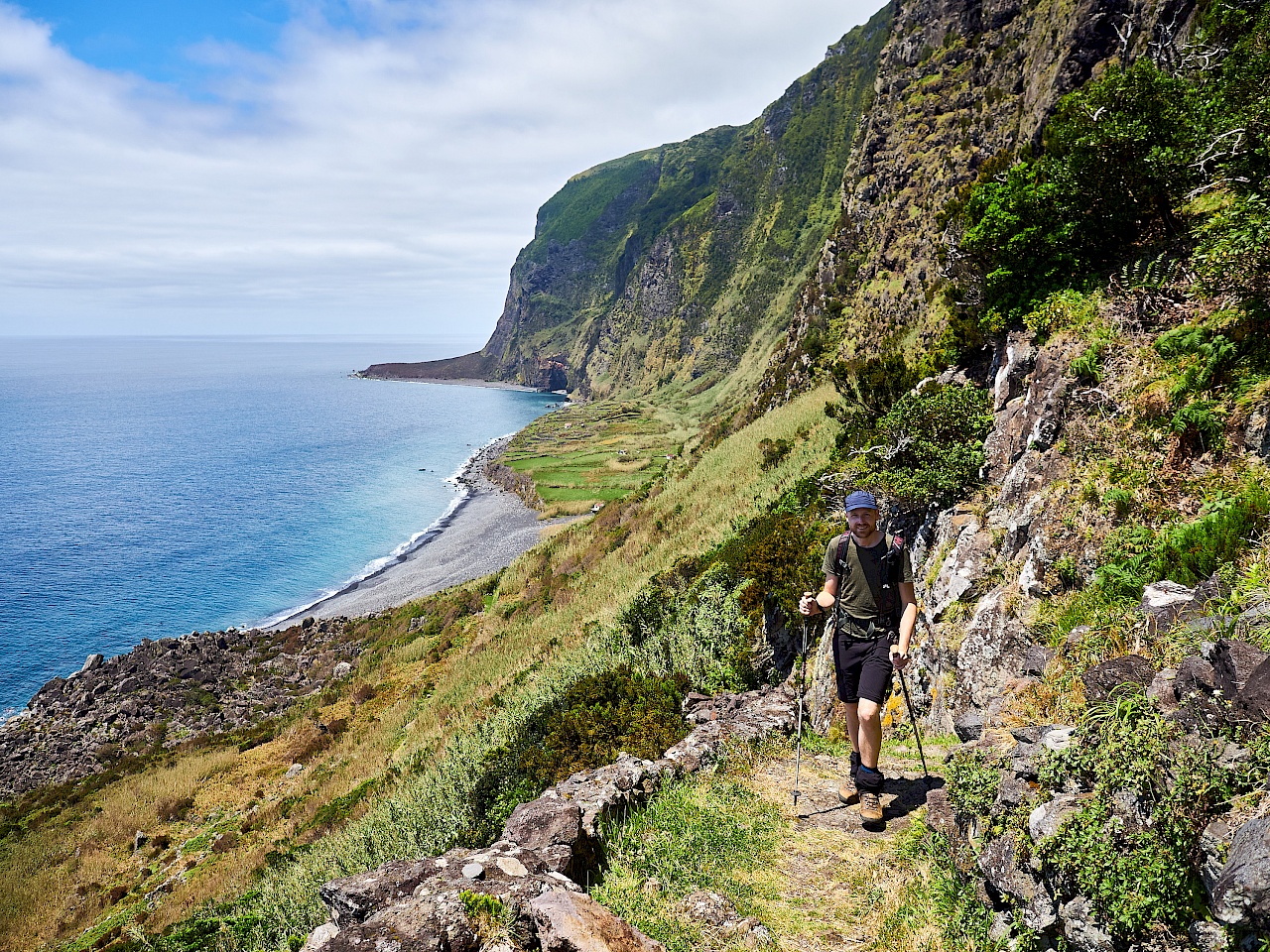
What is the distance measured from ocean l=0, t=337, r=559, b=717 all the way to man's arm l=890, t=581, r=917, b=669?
4681 cm

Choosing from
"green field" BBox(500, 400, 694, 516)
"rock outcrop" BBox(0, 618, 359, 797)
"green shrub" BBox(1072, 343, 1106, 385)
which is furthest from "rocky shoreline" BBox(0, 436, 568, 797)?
"green shrub" BBox(1072, 343, 1106, 385)

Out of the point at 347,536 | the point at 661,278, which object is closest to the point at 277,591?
the point at 347,536

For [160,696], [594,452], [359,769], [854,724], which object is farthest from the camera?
[594,452]

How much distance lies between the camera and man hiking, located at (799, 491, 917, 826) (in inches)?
216

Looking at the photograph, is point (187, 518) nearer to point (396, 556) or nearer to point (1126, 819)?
point (396, 556)

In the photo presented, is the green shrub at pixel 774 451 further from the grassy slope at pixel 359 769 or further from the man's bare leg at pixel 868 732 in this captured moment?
the man's bare leg at pixel 868 732

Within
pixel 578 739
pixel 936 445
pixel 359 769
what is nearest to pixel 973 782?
pixel 936 445

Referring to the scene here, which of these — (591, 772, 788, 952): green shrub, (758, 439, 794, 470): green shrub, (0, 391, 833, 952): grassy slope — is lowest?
(0, 391, 833, 952): grassy slope

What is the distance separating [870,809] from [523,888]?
9.82ft

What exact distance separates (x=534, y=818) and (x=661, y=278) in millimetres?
179749

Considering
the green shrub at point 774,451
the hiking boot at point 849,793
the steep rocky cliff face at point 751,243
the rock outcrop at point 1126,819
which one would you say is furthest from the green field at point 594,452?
the rock outcrop at point 1126,819

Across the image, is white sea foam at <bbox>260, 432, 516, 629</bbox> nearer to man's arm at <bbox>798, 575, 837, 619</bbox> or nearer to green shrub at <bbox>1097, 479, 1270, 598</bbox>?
man's arm at <bbox>798, 575, 837, 619</bbox>

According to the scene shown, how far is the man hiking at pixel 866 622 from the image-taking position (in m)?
5.49

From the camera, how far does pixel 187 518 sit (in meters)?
64.2
